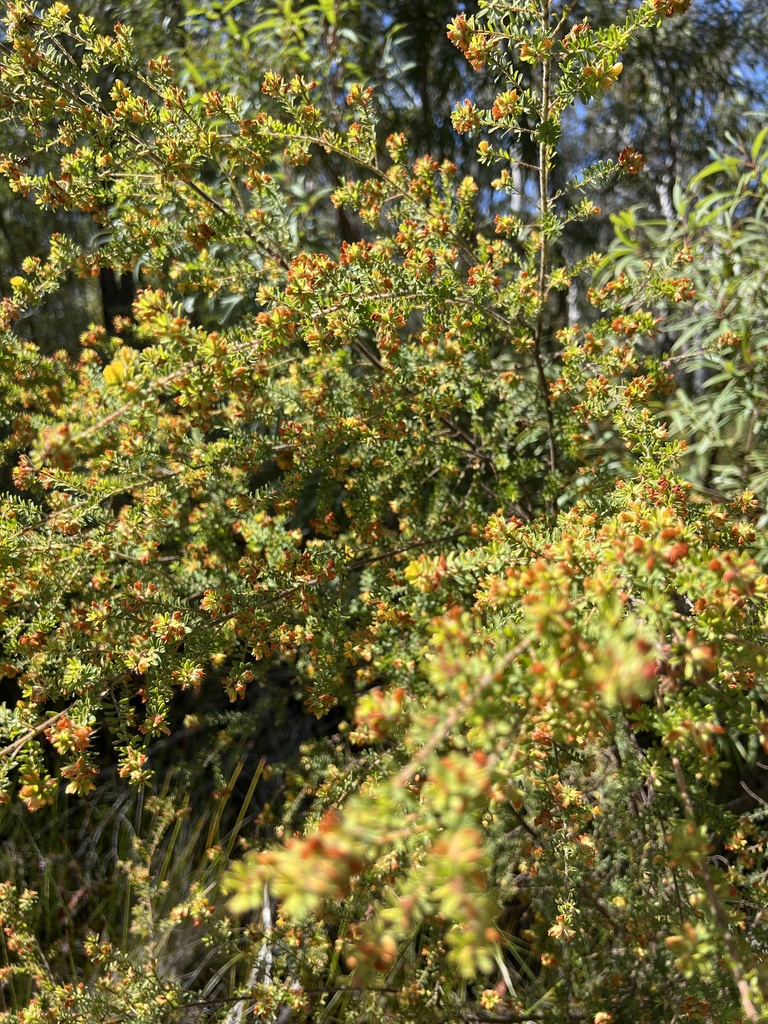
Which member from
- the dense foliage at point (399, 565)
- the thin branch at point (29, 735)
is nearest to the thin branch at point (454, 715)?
the dense foliage at point (399, 565)

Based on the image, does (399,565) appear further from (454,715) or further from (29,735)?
(454,715)

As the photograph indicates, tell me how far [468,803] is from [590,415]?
45.2 inches

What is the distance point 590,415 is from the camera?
1.55 metres

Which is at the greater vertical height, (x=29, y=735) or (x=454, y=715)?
(x=454, y=715)

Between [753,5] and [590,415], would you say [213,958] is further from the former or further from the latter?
[753,5]

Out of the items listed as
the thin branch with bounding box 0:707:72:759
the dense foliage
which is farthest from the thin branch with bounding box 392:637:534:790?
the thin branch with bounding box 0:707:72:759

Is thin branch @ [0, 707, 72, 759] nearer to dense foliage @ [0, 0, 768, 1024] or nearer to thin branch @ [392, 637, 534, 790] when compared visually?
dense foliage @ [0, 0, 768, 1024]

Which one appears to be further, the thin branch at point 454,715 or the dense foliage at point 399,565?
the dense foliage at point 399,565

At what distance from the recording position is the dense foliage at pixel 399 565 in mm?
765

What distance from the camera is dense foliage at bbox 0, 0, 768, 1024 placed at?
76cm

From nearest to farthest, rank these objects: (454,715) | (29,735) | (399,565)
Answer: (454,715) → (29,735) → (399,565)

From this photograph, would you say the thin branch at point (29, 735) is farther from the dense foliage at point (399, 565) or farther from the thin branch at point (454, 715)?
the thin branch at point (454, 715)

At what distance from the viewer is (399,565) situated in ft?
6.17

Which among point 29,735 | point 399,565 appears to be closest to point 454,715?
point 29,735
